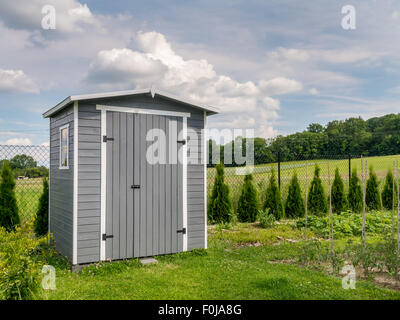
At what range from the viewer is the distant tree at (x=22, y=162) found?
6.77 metres

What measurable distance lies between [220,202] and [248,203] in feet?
2.78

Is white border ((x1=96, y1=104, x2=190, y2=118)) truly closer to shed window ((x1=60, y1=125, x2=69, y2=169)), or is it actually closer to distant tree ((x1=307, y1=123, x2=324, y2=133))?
shed window ((x1=60, y1=125, x2=69, y2=169))

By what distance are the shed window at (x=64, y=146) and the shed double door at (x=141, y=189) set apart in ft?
2.60

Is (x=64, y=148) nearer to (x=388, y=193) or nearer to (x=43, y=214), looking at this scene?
(x=43, y=214)

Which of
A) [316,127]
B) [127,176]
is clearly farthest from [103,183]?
[316,127]

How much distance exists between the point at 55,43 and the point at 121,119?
10.1 feet

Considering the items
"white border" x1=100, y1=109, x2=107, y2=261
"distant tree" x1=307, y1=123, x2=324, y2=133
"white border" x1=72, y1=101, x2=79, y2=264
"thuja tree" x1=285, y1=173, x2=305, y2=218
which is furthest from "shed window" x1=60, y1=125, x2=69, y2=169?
"distant tree" x1=307, y1=123, x2=324, y2=133

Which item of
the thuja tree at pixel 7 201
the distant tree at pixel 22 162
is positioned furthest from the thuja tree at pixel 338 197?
the thuja tree at pixel 7 201

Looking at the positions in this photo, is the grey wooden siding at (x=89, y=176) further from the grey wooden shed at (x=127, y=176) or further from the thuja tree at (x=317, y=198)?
the thuja tree at (x=317, y=198)

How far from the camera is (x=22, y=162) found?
6.95m

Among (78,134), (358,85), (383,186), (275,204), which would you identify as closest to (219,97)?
(275,204)

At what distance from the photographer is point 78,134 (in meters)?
4.78

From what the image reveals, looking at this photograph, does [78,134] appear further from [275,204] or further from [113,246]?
[275,204]

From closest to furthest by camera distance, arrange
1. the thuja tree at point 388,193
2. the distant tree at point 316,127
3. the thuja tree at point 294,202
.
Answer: the thuja tree at point 294,202
the thuja tree at point 388,193
the distant tree at point 316,127
